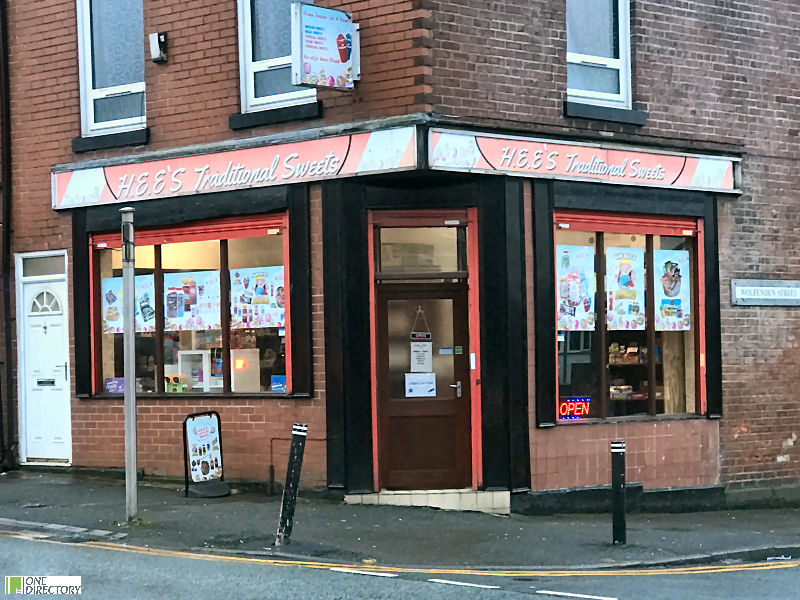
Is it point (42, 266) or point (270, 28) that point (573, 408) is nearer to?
point (270, 28)

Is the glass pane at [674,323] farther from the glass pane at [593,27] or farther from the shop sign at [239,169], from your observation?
the shop sign at [239,169]

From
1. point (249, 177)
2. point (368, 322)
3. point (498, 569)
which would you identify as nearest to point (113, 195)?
point (249, 177)

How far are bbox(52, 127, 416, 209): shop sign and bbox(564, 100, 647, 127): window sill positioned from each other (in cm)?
224

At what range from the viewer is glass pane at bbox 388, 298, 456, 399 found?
1232 cm

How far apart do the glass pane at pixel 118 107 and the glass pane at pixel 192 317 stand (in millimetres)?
1819

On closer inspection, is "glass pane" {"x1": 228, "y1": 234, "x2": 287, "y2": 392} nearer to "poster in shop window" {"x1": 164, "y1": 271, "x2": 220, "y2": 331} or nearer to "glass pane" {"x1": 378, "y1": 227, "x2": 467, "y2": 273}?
"poster in shop window" {"x1": 164, "y1": 271, "x2": 220, "y2": 331}

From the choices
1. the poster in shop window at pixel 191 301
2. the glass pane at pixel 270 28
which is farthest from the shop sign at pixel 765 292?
the poster in shop window at pixel 191 301

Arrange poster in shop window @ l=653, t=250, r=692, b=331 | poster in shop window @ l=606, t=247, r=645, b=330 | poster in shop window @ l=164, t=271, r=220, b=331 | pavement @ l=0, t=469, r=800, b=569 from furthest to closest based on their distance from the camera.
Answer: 1. poster in shop window @ l=653, t=250, r=692, b=331
2. poster in shop window @ l=164, t=271, r=220, b=331
3. poster in shop window @ l=606, t=247, r=645, b=330
4. pavement @ l=0, t=469, r=800, b=569

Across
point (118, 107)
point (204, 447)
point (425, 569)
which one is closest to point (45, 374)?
point (204, 447)

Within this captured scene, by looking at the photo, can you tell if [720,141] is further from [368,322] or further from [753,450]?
[368,322]

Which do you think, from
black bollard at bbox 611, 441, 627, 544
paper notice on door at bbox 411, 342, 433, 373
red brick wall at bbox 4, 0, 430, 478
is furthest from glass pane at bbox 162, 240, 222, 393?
black bollard at bbox 611, 441, 627, 544

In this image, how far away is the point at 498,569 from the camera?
9.19 meters

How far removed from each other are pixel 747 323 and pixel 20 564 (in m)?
9.37

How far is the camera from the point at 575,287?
42.4ft
